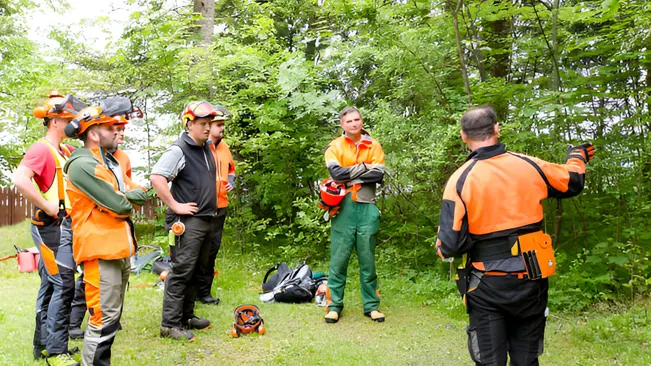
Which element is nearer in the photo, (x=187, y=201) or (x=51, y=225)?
(x=51, y=225)

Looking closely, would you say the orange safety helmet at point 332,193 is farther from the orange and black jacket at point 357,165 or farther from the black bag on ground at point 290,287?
the black bag on ground at point 290,287

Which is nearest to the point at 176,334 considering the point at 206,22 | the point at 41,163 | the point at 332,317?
the point at 332,317

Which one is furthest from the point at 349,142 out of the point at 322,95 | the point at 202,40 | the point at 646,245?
the point at 202,40

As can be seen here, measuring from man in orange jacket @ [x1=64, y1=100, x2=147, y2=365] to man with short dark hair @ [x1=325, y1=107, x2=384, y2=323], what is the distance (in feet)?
7.66

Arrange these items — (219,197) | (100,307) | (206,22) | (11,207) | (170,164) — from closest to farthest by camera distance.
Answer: (100,307), (170,164), (219,197), (206,22), (11,207)

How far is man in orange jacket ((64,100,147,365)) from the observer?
312cm

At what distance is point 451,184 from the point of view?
2693 mm

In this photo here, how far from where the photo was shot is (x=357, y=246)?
5105 millimetres

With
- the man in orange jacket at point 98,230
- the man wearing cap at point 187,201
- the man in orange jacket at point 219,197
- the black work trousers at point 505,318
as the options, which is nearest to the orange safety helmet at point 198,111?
the man wearing cap at point 187,201

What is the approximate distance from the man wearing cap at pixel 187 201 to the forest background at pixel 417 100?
2.22 m

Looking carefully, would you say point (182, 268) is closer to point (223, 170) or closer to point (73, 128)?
point (223, 170)

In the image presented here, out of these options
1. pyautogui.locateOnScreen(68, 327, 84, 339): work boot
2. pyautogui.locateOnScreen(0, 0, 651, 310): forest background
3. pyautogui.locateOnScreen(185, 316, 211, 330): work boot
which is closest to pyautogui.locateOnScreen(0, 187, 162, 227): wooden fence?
pyautogui.locateOnScreen(0, 0, 651, 310): forest background

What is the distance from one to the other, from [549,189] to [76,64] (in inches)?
377

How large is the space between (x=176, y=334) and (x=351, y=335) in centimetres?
164
